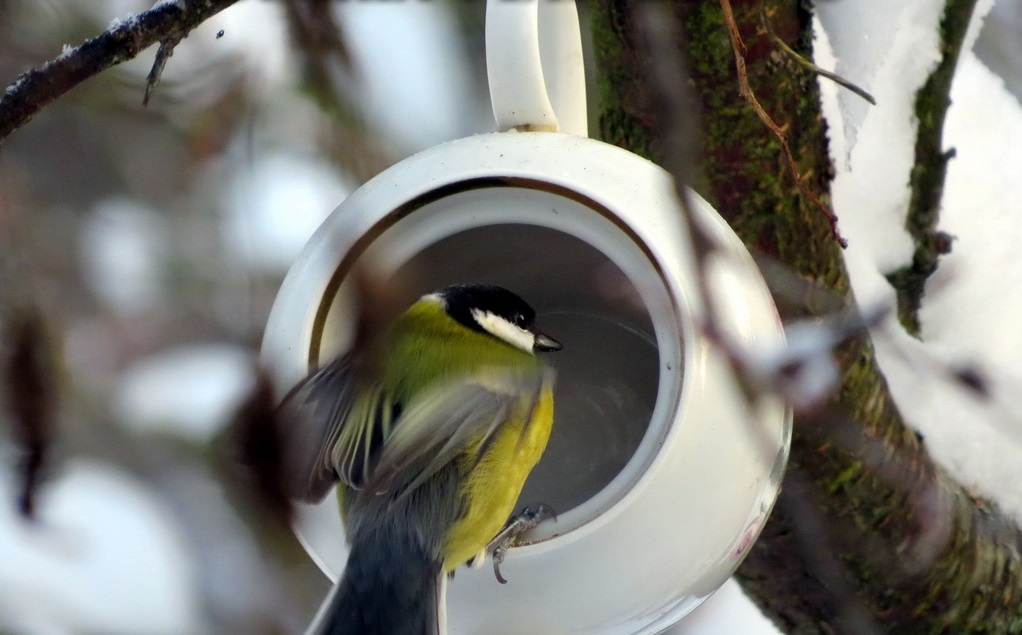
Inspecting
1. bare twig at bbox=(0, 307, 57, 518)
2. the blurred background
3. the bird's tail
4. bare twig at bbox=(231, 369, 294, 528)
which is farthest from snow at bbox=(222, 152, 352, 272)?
bare twig at bbox=(231, 369, 294, 528)

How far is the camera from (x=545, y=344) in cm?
124

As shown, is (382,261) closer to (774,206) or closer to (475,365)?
(475,365)

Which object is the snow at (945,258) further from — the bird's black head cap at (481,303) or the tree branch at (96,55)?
the tree branch at (96,55)

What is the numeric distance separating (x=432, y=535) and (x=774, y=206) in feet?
1.92

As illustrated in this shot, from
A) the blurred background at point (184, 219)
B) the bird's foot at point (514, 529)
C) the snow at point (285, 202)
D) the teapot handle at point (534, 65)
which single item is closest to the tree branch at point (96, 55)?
the teapot handle at point (534, 65)

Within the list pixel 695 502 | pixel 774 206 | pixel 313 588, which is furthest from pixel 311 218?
pixel 695 502

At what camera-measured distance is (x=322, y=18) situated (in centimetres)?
168

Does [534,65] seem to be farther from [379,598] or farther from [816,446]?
[816,446]

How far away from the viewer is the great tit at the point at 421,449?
0.92 meters

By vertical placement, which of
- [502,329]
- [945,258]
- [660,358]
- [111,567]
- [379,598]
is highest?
[945,258]

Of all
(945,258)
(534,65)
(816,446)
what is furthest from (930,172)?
(534,65)

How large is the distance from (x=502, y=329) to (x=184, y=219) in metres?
1.29

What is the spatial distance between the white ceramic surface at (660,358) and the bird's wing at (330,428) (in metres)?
0.04

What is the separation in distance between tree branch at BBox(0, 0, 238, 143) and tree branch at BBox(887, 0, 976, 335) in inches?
39.5
